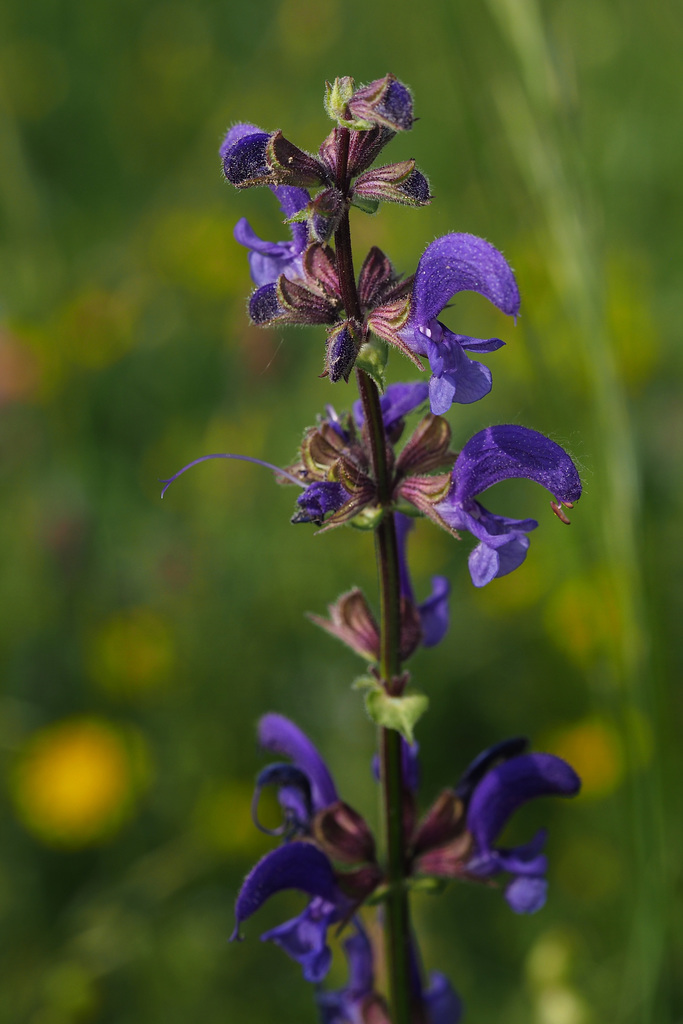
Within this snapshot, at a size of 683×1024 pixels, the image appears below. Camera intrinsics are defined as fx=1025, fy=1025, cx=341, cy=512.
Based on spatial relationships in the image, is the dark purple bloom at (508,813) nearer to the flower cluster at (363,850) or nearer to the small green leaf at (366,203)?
the flower cluster at (363,850)

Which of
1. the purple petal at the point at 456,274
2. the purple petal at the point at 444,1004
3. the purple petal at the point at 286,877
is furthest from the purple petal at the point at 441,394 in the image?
the purple petal at the point at 444,1004

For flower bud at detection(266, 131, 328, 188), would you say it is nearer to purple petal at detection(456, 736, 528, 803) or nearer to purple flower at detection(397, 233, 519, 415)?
purple flower at detection(397, 233, 519, 415)

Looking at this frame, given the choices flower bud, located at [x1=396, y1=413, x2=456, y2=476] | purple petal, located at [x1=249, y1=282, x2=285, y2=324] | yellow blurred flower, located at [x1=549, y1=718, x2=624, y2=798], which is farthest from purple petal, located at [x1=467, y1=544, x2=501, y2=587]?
yellow blurred flower, located at [x1=549, y1=718, x2=624, y2=798]

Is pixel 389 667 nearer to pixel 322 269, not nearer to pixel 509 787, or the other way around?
pixel 509 787

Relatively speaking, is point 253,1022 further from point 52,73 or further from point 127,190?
point 52,73

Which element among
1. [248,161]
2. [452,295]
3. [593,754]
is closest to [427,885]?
[452,295]

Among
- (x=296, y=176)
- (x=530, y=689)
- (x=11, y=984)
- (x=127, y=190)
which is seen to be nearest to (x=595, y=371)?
(x=296, y=176)
